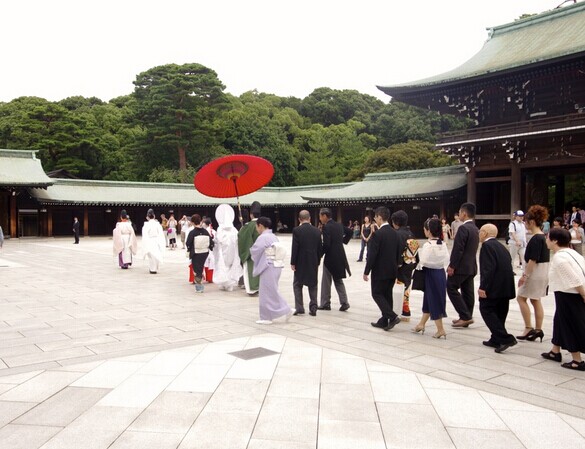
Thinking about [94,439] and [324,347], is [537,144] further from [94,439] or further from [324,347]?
[94,439]

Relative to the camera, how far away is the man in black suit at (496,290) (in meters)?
5.47

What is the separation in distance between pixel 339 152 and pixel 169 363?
46.6 meters

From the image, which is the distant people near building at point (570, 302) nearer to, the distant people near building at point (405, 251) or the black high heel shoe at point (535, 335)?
the black high heel shoe at point (535, 335)

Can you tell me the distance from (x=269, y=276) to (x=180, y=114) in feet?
141

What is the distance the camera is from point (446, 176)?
29125 mm

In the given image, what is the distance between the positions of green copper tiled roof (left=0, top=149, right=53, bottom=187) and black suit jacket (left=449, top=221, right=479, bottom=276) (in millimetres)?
29006

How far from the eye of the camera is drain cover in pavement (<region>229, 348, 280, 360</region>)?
5.23 metres

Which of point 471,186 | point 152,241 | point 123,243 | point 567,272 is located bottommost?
point 123,243

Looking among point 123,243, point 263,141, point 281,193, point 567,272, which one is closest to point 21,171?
point 281,193

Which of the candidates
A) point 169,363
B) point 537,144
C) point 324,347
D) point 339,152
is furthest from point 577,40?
point 339,152

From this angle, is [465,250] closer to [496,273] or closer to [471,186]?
[496,273]

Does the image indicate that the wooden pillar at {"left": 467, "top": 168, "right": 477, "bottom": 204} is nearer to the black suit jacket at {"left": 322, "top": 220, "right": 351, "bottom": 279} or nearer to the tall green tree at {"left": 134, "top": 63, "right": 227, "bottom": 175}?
the black suit jacket at {"left": 322, "top": 220, "right": 351, "bottom": 279}

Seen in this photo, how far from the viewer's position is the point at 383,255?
6.42 m


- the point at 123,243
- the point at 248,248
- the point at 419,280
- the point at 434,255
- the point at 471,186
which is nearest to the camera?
the point at 434,255
